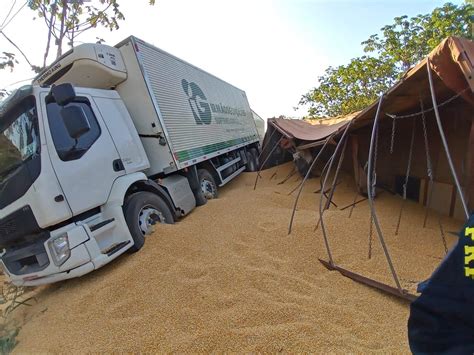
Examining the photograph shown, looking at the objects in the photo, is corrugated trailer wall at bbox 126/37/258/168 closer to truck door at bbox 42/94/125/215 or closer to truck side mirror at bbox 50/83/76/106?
truck door at bbox 42/94/125/215

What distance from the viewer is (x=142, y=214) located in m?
4.28

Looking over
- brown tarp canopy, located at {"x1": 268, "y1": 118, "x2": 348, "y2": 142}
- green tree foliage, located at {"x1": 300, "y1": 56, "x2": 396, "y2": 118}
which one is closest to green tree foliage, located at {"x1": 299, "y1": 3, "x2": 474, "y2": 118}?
green tree foliage, located at {"x1": 300, "y1": 56, "x2": 396, "y2": 118}

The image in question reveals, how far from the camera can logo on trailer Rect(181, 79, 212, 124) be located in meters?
6.53

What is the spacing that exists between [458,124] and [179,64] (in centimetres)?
548

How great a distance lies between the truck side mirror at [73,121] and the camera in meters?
3.39

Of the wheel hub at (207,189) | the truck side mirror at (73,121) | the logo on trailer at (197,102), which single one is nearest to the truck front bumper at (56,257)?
the truck side mirror at (73,121)

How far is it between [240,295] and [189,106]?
4651mm

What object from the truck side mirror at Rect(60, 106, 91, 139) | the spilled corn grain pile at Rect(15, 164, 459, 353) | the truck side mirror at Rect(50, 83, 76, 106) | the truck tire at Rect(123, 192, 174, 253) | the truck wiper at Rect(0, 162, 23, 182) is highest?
the truck side mirror at Rect(50, 83, 76, 106)

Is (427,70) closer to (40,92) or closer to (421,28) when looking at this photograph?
(40,92)

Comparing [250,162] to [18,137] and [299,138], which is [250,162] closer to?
[299,138]

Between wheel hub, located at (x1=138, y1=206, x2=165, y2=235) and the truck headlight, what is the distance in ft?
3.36

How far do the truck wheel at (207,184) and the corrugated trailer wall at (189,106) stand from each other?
1.32 ft

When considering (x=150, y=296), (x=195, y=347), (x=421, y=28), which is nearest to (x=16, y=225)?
(x=150, y=296)

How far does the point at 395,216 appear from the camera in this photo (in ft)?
15.4
